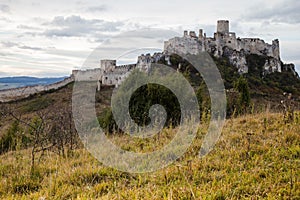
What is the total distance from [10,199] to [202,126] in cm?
402

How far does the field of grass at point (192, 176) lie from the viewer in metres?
3.16

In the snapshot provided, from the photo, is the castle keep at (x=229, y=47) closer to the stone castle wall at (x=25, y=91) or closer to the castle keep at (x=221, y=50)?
the castle keep at (x=221, y=50)

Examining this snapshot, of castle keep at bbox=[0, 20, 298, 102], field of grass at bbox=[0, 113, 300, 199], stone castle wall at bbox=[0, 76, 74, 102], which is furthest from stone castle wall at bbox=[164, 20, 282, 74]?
field of grass at bbox=[0, 113, 300, 199]

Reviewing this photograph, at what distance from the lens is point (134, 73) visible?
10.8m

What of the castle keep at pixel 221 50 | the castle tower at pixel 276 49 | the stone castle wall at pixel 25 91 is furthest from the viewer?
the castle tower at pixel 276 49

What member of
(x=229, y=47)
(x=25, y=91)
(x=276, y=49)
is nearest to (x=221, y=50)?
(x=229, y=47)

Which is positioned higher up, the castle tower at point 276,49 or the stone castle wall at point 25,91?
the castle tower at point 276,49

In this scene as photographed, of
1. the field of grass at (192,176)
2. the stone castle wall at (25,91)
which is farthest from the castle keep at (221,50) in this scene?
the field of grass at (192,176)

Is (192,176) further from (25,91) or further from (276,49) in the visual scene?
(276,49)

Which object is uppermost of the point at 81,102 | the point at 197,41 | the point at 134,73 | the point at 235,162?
the point at 197,41

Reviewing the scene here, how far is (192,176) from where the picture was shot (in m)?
3.71

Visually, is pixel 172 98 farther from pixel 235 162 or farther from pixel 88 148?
pixel 235 162

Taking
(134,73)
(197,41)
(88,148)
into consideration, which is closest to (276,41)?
(197,41)

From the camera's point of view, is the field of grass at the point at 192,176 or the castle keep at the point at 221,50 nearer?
the field of grass at the point at 192,176
